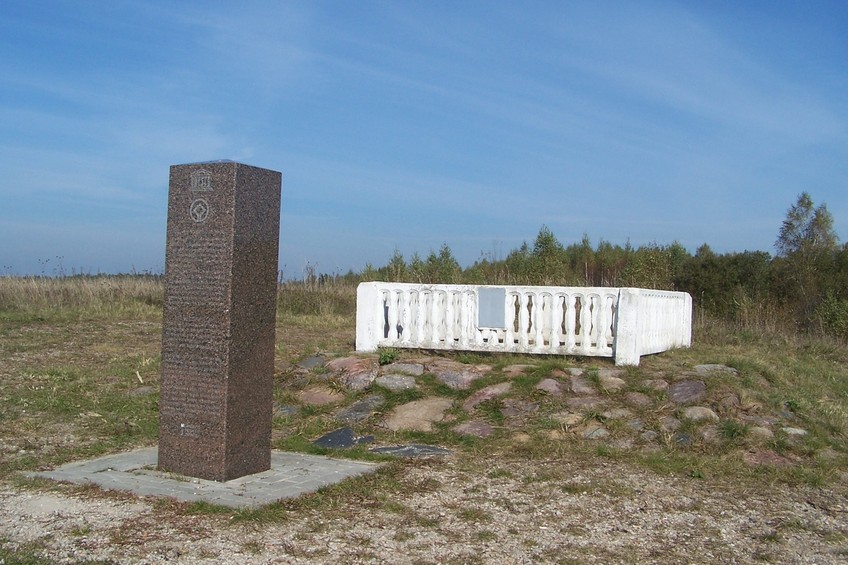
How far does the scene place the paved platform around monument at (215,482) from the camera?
552 centimetres

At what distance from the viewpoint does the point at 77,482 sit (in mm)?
5797

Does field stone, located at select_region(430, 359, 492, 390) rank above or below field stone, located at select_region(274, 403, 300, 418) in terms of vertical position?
above

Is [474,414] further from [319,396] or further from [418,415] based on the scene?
[319,396]

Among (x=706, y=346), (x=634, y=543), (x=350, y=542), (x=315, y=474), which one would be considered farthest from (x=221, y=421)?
(x=706, y=346)

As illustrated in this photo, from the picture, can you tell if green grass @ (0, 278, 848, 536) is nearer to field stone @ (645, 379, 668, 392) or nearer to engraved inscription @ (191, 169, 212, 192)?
field stone @ (645, 379, 668, 392)

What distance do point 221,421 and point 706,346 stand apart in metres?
8.61

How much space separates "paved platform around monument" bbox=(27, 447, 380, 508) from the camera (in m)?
5.52

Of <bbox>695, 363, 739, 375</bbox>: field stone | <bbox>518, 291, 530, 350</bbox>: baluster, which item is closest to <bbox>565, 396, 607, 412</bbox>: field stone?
<bbox>695, 363, 739, 375</bbox>: field stone

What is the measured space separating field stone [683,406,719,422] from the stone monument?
4.19 metres

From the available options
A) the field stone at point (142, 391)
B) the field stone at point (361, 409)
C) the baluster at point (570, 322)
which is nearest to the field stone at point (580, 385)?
the baluster at point (570, 322)

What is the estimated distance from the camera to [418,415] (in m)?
8.43

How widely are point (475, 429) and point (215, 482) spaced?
2.90 m

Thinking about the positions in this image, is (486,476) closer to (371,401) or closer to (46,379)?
(371,401)

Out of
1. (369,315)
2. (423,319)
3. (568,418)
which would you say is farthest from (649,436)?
(369,315)
